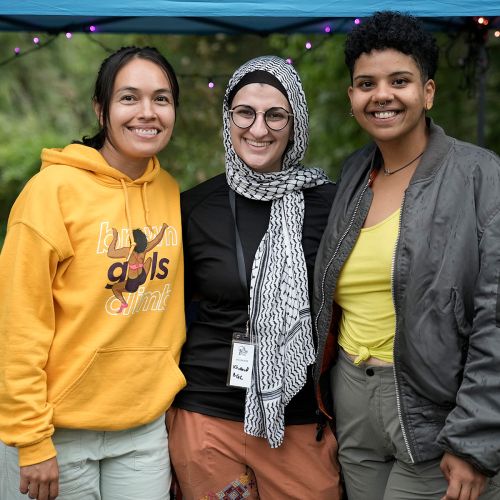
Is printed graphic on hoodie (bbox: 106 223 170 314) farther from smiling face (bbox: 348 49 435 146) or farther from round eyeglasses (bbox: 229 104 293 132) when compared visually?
smiling face (bbox: 348 49 435 146)

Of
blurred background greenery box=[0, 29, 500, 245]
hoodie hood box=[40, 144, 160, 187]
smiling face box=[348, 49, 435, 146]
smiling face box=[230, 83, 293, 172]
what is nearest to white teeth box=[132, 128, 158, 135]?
hoodie hood box=[40, 144, 160, 187]

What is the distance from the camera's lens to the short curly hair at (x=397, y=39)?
7.52 feet

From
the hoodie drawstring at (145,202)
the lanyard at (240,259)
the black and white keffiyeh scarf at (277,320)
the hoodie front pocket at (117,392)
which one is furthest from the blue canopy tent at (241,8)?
the hoodie front pocket at (117,392)

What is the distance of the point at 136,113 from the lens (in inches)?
99.3

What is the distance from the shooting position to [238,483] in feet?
8.72

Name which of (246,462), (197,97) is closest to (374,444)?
(246,462)

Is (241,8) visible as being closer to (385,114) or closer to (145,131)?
(145,131)

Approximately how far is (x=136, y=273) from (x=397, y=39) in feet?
3.66

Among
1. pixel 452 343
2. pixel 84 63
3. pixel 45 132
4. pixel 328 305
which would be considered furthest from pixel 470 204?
pixel 84 63

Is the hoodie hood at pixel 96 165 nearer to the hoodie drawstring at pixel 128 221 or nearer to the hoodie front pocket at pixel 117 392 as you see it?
the hoodie drawstring at pixel 128 221

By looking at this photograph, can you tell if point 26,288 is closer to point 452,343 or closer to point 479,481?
point 452,343

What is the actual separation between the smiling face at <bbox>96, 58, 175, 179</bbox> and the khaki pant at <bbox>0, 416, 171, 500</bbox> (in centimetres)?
92

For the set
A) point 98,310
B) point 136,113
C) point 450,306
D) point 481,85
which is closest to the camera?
point 450,306

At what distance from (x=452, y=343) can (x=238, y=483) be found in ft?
3.20
